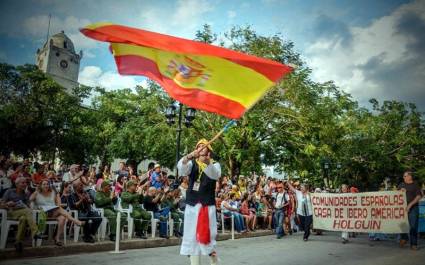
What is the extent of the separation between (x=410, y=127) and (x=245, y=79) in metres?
36.4

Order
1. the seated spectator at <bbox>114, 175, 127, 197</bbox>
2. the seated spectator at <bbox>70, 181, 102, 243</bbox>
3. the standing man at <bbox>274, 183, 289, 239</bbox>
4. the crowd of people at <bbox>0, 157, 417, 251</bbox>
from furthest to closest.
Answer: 1. the standing man at <bbox>274, 183, 289, 239</bbox>
2. the seated spectator at <bbox>114, 175, 127, 197</bbox>
3. the seated spectator at <bbox>70, 181, 102, 243</bbox>
4. the crowd of people at <bbox>0, 157, 417, 251</bbox>

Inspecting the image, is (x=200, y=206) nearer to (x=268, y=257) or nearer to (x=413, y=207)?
(x=268, y=257)

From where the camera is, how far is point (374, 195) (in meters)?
12.0

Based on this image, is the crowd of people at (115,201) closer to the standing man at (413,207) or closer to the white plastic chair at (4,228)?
the white plastic chair at (4,228)

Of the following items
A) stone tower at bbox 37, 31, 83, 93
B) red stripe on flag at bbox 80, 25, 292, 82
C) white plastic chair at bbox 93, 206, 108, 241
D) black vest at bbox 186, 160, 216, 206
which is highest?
stone tower at bbox 37, 31, 83, 93

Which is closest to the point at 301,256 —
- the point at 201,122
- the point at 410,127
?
the point at 201,122

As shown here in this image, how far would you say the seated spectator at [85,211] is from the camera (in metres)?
9.15

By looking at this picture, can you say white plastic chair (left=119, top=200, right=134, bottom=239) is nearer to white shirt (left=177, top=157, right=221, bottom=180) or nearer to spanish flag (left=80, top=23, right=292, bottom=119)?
white shirt (left=177, top=157, right=221, bottom=180)

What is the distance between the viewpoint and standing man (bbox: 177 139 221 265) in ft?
17.3

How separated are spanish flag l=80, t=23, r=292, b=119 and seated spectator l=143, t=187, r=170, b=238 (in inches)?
253

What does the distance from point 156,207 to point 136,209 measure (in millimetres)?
1041

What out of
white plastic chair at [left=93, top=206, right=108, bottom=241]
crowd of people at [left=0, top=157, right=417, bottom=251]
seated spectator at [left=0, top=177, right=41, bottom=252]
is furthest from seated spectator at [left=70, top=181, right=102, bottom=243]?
seated spectator at [left=0, top=177, right=41, bottom=252]

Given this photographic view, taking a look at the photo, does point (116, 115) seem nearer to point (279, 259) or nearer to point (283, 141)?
point (283, 141)

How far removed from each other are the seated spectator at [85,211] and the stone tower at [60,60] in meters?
73.6
